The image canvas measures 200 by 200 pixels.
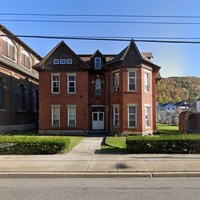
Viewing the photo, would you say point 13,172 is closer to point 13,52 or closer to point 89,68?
point 89,68

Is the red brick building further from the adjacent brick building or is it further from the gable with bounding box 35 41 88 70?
the adjacent brick building

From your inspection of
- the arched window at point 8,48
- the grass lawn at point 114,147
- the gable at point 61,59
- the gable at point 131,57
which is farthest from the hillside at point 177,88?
the grass lawn at point 114,147

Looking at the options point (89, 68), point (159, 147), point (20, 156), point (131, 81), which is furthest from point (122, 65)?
point (20, 156)

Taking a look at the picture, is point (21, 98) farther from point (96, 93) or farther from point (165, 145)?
point (165, 145)

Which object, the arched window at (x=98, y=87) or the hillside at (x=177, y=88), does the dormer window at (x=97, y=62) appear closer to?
the arched window at (x=98, y=87)

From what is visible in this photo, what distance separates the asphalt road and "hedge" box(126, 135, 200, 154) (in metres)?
4.77

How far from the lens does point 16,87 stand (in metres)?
31.4

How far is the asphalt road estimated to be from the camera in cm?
656

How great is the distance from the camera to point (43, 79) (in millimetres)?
26797

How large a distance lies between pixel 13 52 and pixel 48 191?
98.6 ft

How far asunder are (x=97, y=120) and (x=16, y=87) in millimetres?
11849

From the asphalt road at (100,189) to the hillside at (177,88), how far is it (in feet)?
374

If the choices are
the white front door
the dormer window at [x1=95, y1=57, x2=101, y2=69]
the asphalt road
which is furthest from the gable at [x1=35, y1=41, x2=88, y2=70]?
the asphalt road

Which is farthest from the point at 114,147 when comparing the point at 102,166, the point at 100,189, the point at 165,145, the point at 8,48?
the point at 8,48
